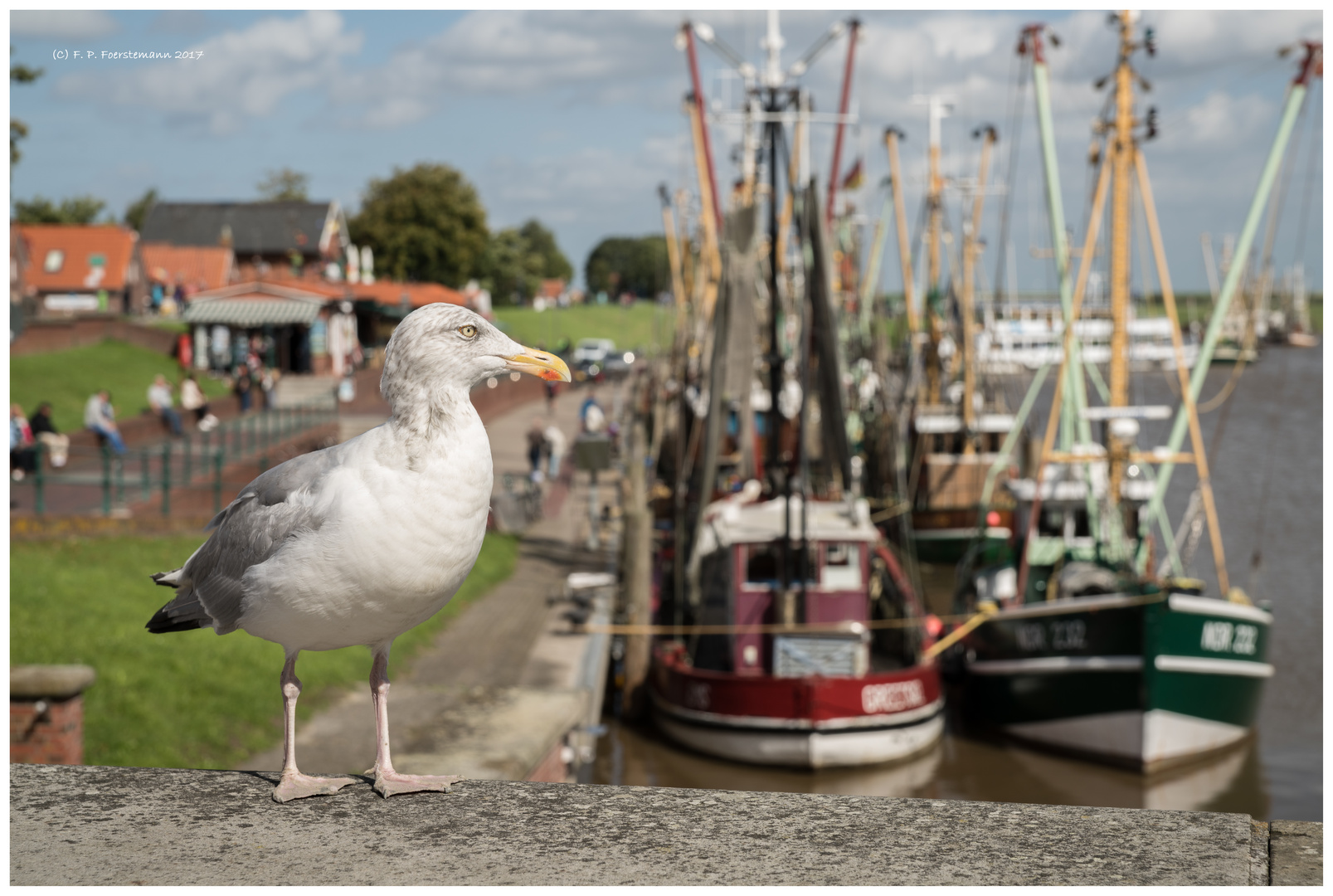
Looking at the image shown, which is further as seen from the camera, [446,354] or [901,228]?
[901,228]

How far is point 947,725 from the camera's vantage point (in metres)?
21.1

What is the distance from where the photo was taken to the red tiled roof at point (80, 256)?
227ft

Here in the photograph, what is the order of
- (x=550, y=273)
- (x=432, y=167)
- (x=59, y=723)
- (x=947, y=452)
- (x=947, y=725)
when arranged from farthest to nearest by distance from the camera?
1. (x=550, y=273)
2. (x=432, y=167)
3. (x=947, y=452)
4. (x=947, y=725)
5. (x=59, y=723)

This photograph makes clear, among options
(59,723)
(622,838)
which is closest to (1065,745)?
(59,723)

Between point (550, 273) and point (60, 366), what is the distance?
350 ft

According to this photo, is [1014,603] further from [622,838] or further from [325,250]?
[325,250]

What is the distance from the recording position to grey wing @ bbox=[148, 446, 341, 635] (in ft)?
12.1

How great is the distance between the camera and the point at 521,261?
117000 millimetres

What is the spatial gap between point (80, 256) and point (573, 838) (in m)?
73.4

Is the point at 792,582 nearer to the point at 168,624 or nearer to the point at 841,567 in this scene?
the point at 841,567

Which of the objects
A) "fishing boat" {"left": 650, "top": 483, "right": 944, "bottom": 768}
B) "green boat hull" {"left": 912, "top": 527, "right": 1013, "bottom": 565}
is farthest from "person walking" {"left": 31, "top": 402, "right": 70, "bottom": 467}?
"green boat hull" {"left": 912, "top": 527, "right": 1013, "bottom": 565}

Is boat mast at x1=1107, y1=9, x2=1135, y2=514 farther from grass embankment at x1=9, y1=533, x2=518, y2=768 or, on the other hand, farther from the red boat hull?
grass embankment at x1=9, y1=533, x2=518, y2=768

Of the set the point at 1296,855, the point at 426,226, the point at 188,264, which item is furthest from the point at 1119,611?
the point at 188,264

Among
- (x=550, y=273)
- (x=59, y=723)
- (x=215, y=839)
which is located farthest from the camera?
(x=550, y=273)
